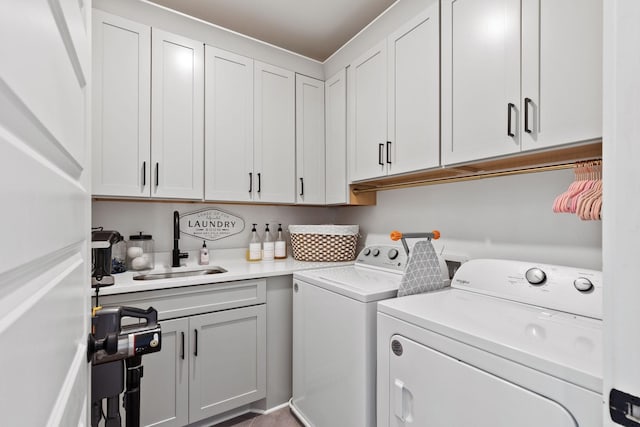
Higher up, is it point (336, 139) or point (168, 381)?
point (336, 139)

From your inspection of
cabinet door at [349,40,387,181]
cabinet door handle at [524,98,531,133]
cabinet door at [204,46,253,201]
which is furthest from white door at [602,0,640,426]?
cabinet door at [204,46,253,201]

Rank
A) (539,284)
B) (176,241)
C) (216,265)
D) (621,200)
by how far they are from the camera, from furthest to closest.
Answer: (216,265)
(176,241)
(539,284)
(621,200)

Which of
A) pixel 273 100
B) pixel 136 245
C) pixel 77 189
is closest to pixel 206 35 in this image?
pixel 273 100

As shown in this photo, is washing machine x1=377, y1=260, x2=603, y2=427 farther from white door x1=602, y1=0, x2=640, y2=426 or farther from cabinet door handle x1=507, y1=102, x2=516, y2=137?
cabinet door handle x1=507, y1=102, x2=516, y2=137

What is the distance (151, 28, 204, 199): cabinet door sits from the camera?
1953 mm

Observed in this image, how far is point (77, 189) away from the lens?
2.02ft

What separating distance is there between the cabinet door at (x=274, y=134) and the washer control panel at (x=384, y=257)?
753 mm

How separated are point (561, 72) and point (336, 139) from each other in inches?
59.3

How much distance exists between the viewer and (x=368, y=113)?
2.14 meters

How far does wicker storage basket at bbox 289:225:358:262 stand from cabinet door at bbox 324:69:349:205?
0.81ft

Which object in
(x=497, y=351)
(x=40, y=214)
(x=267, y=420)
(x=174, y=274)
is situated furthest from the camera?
(x=174, y=274)

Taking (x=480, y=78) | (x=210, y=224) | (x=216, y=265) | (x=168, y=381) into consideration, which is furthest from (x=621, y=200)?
(x=210, y=224)

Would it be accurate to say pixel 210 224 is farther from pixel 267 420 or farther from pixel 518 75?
pixel 518 75

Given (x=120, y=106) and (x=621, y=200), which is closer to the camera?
(x=621, y=200)
